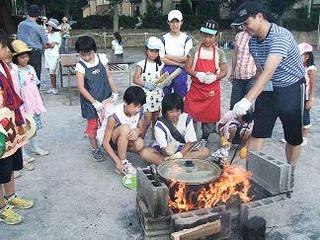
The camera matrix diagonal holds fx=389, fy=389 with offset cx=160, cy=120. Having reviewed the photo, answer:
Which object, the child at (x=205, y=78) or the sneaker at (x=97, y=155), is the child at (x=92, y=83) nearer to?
the sneaker at (x=97, y=155)

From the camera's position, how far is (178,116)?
498 centimetres

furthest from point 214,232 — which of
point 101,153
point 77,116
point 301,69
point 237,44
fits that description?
point 77,116

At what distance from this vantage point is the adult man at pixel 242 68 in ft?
19.3

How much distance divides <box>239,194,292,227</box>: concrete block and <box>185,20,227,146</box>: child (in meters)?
2.31

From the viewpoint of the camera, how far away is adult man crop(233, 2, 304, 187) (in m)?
3.88

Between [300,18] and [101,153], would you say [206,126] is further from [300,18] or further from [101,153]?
[300,18]

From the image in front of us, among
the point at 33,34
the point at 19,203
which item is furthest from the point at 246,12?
the point at 33,34

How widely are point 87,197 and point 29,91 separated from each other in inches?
76.1

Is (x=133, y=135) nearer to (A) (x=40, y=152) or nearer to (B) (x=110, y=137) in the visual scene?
(B) (x=110, y=137)

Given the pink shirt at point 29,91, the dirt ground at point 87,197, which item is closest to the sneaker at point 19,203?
the dirt ground at point 87,197

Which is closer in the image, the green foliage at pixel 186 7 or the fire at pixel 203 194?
the fire at pixel 203 194

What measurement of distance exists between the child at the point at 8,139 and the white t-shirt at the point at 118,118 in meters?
1.32

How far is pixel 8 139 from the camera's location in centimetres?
377

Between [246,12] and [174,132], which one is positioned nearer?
[246,12]
